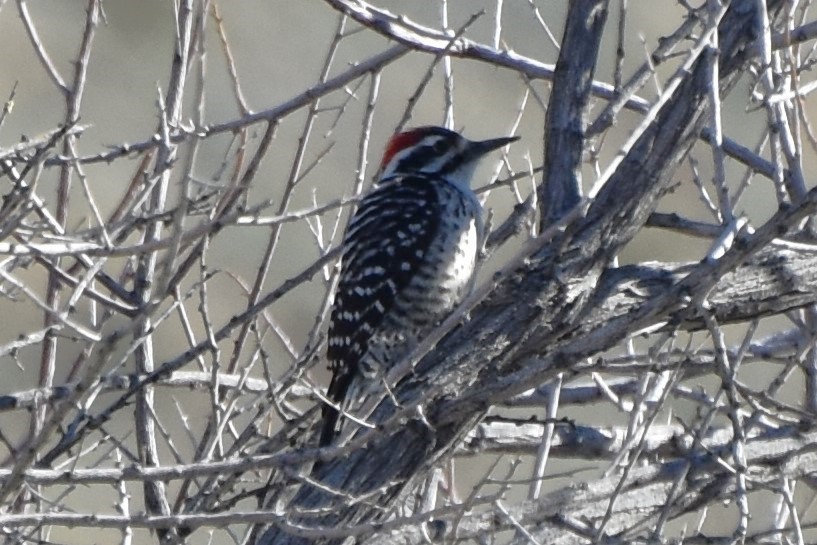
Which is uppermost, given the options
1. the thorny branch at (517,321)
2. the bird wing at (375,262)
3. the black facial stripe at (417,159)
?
the black facial stripe at (417,159)

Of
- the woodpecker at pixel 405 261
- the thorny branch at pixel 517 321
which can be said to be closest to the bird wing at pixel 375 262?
the woodpecker at pixel 405 261

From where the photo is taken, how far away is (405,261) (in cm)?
591

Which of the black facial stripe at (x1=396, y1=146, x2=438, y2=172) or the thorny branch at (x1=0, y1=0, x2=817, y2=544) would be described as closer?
the thorny branch at (x1=0, y1=0, x2=817, y2=544)

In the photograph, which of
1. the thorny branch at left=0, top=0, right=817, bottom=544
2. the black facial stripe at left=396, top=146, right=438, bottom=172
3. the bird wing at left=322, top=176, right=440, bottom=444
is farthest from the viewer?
the black facial stripe at left=396, top=146, right=438, bottom=172

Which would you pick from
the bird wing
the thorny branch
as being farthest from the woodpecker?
the thorny branch

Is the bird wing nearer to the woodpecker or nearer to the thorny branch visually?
the woodpecker

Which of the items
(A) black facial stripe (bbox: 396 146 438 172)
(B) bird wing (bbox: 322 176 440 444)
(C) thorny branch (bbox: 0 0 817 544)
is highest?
(A) black facial stripe (bbox: 396 146 438 172)

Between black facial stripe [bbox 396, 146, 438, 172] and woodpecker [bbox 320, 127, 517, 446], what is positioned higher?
black facial stripe [bbox 396, 146, 438, 172]

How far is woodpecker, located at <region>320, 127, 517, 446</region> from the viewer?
18.7ft

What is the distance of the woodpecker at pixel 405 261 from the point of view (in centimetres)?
570

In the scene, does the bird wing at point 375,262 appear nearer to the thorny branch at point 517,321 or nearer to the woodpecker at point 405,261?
the woodpecker at point 405,261

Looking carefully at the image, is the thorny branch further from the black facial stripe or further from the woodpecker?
the black facial stripe

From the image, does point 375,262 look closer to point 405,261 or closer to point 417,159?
point 405,261

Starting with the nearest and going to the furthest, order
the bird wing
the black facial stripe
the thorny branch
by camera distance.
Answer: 1. the thorny branch
2. the bird wing
3. the black facial stripe
